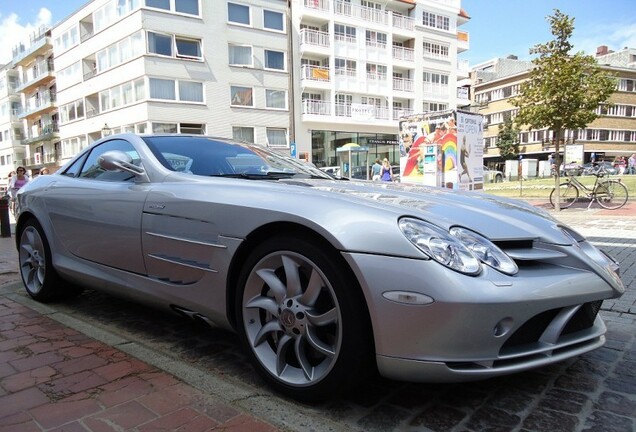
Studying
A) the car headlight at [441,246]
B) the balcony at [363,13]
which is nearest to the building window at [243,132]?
the balcony at [363,13]

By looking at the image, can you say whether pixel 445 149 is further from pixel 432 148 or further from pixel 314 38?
pixel 314 38

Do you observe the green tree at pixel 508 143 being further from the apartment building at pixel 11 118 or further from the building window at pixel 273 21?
the apartment building at pixel 11 118

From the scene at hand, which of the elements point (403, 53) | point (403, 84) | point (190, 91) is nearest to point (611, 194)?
point (190, 91)

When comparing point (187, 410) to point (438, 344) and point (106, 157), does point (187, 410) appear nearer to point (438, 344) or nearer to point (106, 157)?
point (438, 344)

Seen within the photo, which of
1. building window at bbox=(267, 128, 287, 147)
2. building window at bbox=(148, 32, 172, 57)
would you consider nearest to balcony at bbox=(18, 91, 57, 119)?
building window at bbox=(148, 32, 172, 57)

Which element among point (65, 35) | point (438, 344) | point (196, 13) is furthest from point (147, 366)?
point (65, 35)

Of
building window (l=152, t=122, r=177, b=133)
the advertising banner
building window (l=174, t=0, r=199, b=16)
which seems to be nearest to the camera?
the advertising banner

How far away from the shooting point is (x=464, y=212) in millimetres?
2199

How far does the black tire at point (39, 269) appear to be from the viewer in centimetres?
385

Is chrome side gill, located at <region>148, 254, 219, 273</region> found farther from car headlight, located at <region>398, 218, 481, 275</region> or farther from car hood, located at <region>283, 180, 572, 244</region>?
car headlight, located at <region>398, 218, 481, 275</region>

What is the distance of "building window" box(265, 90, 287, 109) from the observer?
3228cm

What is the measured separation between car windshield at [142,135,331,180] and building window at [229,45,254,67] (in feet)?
97.0

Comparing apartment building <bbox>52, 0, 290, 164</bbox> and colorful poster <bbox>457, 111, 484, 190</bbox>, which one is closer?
colorful poster <bbox>457, 111, 484, 190</bbox>

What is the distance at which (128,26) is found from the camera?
93.1 ft
